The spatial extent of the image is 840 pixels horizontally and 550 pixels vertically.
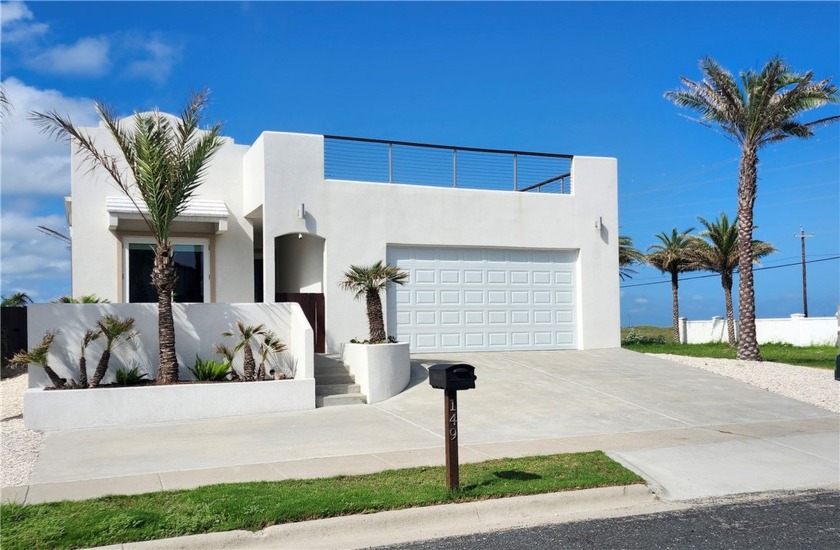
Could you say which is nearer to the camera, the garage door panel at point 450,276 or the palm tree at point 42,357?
the palm tree at point 42,357

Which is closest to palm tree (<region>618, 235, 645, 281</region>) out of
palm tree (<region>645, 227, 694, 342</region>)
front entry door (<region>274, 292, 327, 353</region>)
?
palm tree (<region>645, 227, 694, 342</region>)

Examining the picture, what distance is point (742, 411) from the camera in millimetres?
13297

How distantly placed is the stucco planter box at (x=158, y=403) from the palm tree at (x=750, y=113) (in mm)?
12925

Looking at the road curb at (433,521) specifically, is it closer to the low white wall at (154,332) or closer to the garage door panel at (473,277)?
the low white wall at (154,332)

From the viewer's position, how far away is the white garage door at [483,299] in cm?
1814

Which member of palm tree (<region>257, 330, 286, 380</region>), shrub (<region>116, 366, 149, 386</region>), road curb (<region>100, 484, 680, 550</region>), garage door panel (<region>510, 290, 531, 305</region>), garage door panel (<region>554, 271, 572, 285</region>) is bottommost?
road curb (<region>100, 484, 680, 550</region>)

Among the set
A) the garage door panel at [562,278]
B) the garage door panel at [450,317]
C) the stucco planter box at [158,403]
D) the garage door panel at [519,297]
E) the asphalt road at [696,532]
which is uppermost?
the garage door panel at [562,278]

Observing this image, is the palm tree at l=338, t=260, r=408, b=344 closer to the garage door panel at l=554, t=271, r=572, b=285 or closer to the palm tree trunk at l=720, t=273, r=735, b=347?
the garage door panel at l=554, t=271, r=572, b=285

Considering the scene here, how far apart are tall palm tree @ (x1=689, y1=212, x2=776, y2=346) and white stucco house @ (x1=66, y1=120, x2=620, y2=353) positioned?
1461 centimetres

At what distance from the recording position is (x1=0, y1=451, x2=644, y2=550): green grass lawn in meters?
6.29

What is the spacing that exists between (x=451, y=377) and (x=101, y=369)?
7511mm

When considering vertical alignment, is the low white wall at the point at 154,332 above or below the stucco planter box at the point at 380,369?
above

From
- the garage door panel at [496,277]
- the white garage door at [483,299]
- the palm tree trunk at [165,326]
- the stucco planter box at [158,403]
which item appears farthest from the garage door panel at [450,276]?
the palm tree trunk at [165,326]

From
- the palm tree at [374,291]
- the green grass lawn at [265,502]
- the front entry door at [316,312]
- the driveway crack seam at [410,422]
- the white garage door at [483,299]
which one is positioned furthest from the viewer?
the white garage door at [483,299]
